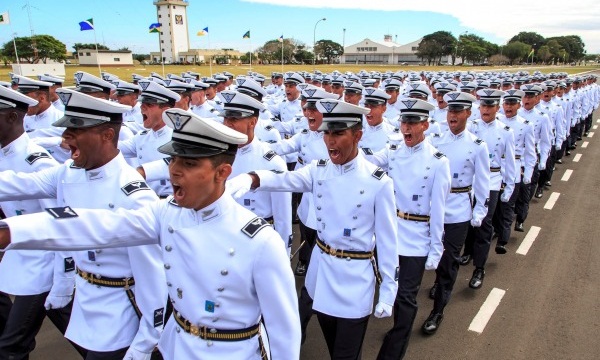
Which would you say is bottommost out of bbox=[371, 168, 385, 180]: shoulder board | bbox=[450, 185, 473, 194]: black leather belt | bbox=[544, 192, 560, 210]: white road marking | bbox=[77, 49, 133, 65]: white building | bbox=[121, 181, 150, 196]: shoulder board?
bbox=[544, 192, 560, 210]: white road marking

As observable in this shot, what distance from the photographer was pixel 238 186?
265 centimetres

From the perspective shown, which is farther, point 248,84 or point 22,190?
point 248,84

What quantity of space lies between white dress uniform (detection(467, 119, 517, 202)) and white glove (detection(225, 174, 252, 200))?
4613mm

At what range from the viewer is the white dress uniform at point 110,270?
2.61 m

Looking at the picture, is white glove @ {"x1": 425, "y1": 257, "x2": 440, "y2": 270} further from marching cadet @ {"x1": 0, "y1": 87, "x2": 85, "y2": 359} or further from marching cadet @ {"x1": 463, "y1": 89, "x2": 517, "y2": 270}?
marching cadet @ {"x1": 0, "y1": 87, "x2": 85, "y2": 359}

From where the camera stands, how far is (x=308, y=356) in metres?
4.26

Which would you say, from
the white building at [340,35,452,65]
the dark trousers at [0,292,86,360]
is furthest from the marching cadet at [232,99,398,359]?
the white building at [340,35,452,65]

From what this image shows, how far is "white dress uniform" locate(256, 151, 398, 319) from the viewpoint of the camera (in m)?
3.28

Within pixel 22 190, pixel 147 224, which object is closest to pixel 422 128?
pixel 147 224

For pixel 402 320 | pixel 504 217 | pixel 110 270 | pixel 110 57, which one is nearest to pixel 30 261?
pixel 110 270

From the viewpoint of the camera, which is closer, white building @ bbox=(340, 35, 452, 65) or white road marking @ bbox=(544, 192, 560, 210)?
white road marking @ bbox=(544, 192, 560, 210)

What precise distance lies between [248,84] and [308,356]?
12.9 feet

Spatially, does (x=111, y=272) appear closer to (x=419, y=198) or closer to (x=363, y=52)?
(x=419, y=198)

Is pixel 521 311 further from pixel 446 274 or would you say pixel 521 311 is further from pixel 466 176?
pixel 466 176
